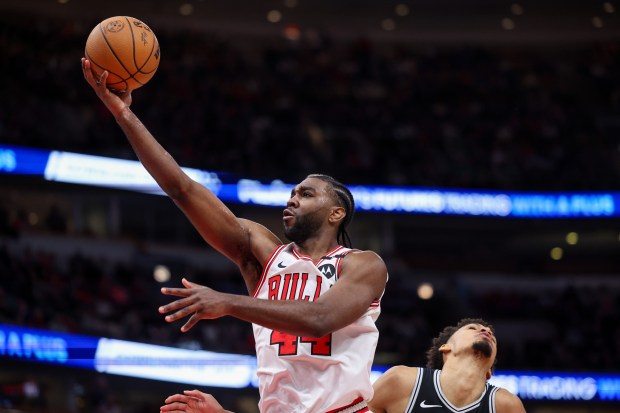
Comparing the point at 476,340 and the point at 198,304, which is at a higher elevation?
the point at 476,340

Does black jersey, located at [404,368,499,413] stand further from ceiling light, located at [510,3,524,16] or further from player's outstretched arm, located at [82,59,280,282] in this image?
ceiling light, located at [510,3,524,16]

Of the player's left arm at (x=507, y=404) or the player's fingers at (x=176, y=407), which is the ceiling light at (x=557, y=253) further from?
the player's fingers at (x=176, y=407)

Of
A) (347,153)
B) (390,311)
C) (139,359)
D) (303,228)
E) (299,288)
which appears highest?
(347,153)

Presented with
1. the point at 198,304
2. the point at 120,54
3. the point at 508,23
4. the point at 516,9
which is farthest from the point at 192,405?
the point at 508,23

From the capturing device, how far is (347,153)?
20.3 m

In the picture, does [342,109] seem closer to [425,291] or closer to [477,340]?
[425,291]

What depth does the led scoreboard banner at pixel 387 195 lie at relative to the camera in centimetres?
1719

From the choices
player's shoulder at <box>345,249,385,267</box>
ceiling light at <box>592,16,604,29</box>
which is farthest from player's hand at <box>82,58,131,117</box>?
ceiling light at <box>592,16,604,29</box>

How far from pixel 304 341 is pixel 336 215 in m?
0.77

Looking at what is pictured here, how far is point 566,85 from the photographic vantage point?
23.4m

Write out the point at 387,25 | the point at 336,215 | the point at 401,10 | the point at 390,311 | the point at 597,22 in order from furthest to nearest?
1. the point at 387,25
2. the point at 401,10
3. the point at 597,22
4. the point at 390,311
5. the point at 336,215

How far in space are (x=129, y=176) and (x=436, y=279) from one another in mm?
7886

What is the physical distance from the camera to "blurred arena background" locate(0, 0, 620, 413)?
1658 cm

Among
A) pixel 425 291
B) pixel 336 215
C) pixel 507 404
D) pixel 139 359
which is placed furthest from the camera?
pixel 425 291
